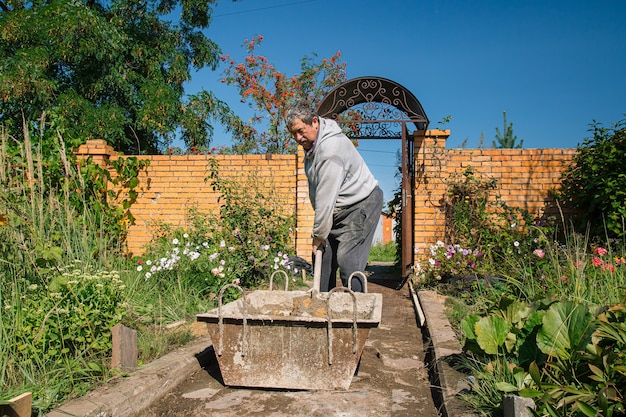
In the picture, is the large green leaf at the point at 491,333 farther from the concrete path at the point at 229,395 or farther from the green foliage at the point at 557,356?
the concrete path at the point at 229,395

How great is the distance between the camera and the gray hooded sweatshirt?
3.60 meters

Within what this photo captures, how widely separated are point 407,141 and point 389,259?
7.10 metres

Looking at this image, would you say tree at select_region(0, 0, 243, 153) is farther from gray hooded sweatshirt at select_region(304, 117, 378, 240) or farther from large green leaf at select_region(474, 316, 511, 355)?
large green leaf at select_region(474, 316, 511, 355)

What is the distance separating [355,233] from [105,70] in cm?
1116

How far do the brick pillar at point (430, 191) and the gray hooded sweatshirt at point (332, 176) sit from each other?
3775mm

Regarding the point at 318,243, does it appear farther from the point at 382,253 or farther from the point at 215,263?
the point at 382,253

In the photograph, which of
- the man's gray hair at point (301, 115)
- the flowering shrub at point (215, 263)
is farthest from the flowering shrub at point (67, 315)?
the flowering shrub at point (215, 263)

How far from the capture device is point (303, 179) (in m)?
8.04

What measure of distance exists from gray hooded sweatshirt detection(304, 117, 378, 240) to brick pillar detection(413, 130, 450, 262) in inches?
149

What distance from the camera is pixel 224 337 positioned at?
3061mm

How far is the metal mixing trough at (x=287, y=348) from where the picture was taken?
293 centimetres

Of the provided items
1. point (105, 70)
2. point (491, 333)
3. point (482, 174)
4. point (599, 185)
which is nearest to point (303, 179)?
point (482, 174)

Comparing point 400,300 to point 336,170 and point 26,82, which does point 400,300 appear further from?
point 26,82

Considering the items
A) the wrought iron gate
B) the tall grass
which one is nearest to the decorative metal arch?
the wrought iron gate
